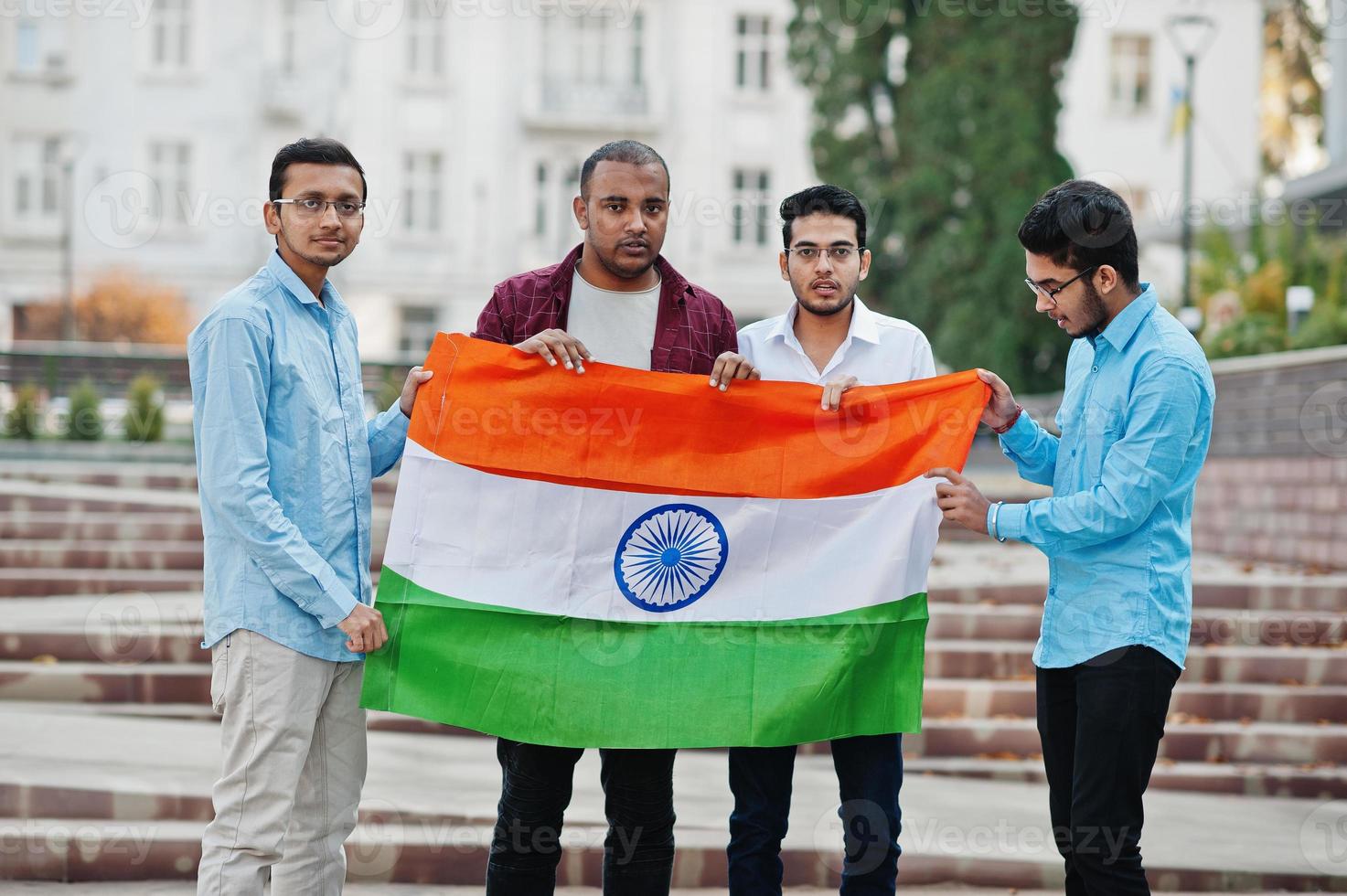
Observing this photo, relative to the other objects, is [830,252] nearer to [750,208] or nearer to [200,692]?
[200,692]

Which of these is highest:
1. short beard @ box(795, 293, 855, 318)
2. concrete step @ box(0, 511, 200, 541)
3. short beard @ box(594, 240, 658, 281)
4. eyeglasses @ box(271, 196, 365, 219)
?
eyeglasses @ box(271, 196, 365, 219)

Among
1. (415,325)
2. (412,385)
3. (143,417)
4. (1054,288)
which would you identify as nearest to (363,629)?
(412,385)

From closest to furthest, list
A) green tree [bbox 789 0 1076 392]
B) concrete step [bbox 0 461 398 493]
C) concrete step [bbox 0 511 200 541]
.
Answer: concrete step [bbox 0 511 200 541] < concrete step [bbox 0 461 398 493] < green tree [bbox 789 0 1076 392]

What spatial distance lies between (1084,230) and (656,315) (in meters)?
1.17

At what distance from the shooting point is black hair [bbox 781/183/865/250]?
12.5ft

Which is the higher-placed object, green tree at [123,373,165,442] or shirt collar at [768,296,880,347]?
shirt collar at [768,296,880,347]

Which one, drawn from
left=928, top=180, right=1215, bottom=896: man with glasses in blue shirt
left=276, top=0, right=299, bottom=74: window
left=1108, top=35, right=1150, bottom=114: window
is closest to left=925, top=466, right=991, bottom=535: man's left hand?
left=928, top=180, right=1215, bottom=896: man with glasses in blue shirt

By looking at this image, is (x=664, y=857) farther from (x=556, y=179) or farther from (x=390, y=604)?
(x=556, y=179)

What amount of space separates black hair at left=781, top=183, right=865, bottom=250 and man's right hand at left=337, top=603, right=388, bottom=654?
1.49 meters

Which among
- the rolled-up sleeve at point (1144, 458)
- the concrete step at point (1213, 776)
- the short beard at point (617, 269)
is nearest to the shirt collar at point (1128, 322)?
the rolled-up sleeve at point (1144, 458)

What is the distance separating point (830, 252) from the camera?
3816 millimetres

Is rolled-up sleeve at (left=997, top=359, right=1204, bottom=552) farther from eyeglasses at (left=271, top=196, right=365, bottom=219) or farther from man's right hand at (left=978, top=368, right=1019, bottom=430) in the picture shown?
eyeglasses at (left=271, top=196, right=365, bottom=219)

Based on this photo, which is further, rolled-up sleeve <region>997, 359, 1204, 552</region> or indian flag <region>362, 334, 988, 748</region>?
indian flag <region>362, 334, 988, 748</region>

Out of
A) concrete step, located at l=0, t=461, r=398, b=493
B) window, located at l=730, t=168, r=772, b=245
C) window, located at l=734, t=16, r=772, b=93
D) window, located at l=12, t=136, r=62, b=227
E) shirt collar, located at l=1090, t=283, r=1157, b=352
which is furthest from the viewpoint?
window, located at l=734, t=16, r=772, b=93
